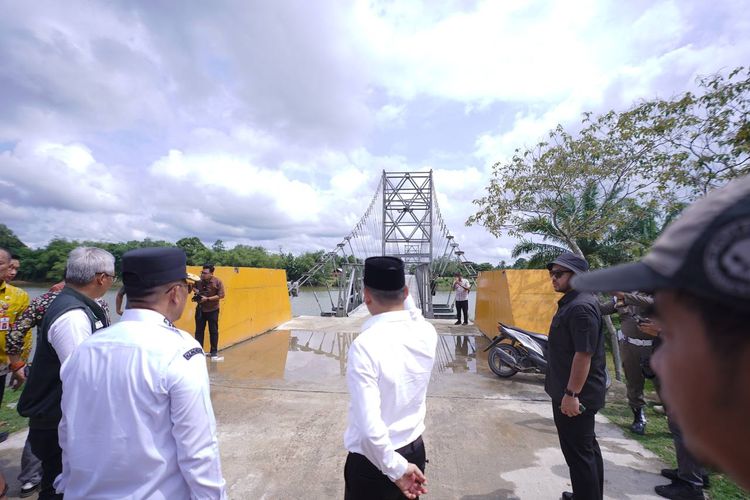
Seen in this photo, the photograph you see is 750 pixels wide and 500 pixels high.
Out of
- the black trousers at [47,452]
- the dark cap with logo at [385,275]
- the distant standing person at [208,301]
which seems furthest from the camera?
the distant standing person at [208,301]

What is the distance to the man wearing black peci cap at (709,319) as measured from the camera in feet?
1.33

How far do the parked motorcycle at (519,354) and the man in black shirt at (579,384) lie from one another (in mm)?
2480

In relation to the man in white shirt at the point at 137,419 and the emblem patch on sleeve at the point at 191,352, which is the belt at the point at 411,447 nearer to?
the man in white shirt at the point at 137,419

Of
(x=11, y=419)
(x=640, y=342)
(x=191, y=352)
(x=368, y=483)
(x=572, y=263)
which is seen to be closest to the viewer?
(x=191, y=352)

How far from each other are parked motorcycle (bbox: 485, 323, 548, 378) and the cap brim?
14.1 feet

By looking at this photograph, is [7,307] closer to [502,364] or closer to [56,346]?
[56,346]

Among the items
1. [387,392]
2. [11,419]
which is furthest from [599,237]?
[11,419]

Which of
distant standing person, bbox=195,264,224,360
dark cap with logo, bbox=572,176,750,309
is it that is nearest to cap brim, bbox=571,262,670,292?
dark cap with logo, bbox=572,176,750,309

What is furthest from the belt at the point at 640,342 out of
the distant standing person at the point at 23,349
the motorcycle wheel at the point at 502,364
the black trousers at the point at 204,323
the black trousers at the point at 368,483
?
the black trousers at the point at 204,323

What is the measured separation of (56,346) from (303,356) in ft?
14.2

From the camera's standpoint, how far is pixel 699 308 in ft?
1.48

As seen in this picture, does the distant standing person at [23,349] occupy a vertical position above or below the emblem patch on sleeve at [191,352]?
below

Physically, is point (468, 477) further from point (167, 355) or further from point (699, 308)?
point (699, 308)

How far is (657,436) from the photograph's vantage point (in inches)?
125
